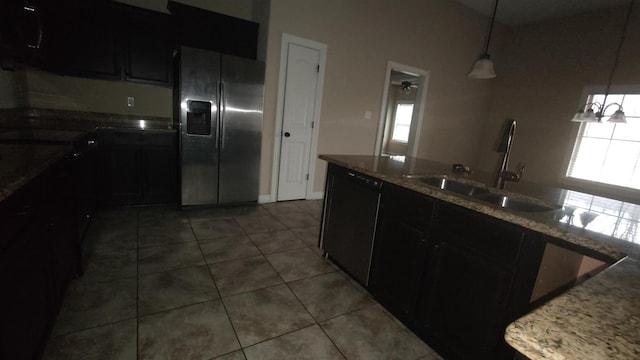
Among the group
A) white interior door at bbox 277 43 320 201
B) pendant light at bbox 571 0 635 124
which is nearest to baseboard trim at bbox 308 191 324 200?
white interior door at bbox 277 43 320 201

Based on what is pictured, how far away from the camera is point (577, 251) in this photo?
1.08m

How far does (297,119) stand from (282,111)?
9.4 inches

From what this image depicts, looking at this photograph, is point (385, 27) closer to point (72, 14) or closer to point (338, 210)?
point (338, 210)

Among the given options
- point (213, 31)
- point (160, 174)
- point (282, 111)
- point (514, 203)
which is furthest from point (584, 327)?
point (213, 31)

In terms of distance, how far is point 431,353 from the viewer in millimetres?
1639

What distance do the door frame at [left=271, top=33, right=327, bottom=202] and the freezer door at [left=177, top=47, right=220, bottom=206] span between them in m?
0.76

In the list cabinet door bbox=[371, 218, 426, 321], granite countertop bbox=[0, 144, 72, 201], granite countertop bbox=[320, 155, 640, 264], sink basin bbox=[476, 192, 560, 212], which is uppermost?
granite countertop bbox=[320, 155, 640, 264]

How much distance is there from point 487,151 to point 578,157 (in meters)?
1.48

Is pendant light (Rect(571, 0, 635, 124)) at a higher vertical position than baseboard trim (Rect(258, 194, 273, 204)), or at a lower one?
higher

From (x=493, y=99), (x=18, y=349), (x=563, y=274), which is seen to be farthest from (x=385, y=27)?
(x=18, y=349)

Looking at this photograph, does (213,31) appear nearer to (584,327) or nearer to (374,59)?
(374,59)

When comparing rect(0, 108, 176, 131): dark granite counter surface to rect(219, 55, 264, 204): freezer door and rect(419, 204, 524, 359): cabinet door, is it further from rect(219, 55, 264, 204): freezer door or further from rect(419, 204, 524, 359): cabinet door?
rect(419, 204, 524, 359): cabinet door

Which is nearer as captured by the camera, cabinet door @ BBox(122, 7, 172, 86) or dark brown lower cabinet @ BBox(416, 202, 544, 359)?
dark brown lower cabinet @ BBox(416, 202, 544, 359)

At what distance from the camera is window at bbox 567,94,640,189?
407 cm
